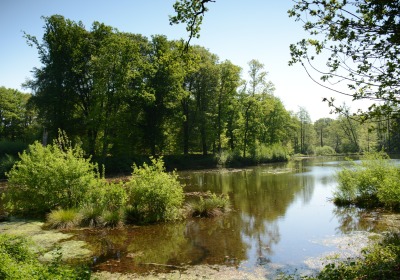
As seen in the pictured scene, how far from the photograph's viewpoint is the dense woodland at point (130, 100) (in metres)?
33.1

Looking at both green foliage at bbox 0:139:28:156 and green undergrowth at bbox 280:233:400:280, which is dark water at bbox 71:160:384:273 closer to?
green undergrowth at bbox 280:233:400:280

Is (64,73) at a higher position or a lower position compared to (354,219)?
higher

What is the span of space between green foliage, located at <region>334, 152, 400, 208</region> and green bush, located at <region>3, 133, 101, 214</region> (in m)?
12.3

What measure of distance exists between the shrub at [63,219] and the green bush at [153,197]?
2140mm

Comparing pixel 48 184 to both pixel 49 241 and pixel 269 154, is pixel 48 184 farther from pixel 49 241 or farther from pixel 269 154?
pixel 269 154

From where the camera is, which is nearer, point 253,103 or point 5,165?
point 5,165

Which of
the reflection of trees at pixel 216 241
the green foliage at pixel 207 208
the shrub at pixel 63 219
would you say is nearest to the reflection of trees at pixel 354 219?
the reflection of trees at pixel 216 241

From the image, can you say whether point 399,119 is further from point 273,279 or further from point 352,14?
point 273,279

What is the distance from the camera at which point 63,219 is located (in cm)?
1234

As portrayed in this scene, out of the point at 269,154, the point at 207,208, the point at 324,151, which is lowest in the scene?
the point at 207,208

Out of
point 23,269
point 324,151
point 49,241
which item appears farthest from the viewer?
point 324,151

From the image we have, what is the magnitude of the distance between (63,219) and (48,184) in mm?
1969

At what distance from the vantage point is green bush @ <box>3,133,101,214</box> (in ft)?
43.9

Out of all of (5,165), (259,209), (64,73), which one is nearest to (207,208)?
(259,209)
